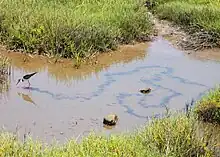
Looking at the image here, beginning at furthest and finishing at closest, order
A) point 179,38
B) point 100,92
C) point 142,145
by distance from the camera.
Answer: point 179,38
point 100,92
point 142,145

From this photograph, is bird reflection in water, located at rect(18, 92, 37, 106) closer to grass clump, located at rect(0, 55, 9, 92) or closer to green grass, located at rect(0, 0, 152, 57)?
grass clump, located at rect(0, 55, 9, 92)

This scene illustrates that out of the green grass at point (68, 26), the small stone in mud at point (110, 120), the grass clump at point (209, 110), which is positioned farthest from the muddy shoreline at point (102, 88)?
the grass clump at point (209, 110)

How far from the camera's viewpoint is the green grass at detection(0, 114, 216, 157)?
4.66 m

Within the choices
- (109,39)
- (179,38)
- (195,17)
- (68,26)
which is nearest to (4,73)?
(68,26)

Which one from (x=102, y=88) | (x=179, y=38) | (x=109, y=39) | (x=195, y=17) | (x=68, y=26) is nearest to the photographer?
(x=102, y=88)

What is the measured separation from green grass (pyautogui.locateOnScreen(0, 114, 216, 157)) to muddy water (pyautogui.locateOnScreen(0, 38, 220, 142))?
990mm

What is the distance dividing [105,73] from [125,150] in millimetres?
4027

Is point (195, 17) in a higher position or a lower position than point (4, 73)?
higher

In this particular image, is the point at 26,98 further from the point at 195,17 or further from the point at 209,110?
the point at 195,17

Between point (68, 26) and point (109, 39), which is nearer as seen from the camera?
point (68, 26)

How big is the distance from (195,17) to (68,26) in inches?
134

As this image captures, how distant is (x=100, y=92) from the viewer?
24.9 feet

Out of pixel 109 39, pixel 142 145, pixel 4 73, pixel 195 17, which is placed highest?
pixel 195 17

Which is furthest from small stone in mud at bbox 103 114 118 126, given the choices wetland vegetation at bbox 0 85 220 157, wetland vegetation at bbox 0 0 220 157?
wetland vegetation at bbox 0 85 220 157
